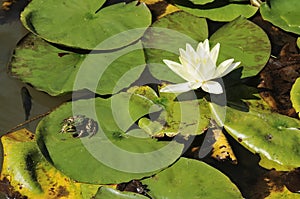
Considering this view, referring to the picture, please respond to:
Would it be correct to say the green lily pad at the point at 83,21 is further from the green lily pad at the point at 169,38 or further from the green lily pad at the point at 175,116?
the green lily pad at the point at 175,116

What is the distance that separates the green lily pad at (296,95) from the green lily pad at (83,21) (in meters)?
0.75

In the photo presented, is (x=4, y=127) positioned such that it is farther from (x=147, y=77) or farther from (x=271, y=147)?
(x=271, y=147)

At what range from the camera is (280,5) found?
243 cm

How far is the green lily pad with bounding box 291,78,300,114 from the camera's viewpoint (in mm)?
2084

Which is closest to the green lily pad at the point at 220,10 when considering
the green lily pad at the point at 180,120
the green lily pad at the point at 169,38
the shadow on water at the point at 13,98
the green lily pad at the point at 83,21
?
the green lily pad at the point at 169,38

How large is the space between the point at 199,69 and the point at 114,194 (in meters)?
0.60

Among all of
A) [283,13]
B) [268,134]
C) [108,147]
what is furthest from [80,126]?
[283,13]

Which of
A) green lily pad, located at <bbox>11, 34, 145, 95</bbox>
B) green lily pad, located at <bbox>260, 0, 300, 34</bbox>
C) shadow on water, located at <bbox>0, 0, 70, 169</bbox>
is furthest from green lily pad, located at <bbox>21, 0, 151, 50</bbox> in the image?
green lily pad, located at <bbox>260, 0, 300, 34</bbox>

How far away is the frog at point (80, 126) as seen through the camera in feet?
6.55

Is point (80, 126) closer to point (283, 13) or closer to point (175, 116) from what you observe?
point (175, 116)

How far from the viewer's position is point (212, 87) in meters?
2.00

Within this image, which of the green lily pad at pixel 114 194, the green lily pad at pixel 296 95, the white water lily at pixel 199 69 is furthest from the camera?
the green lily pad at pixel 296 95

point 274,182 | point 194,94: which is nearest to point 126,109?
point 194,94

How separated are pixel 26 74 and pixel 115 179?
0.70m
